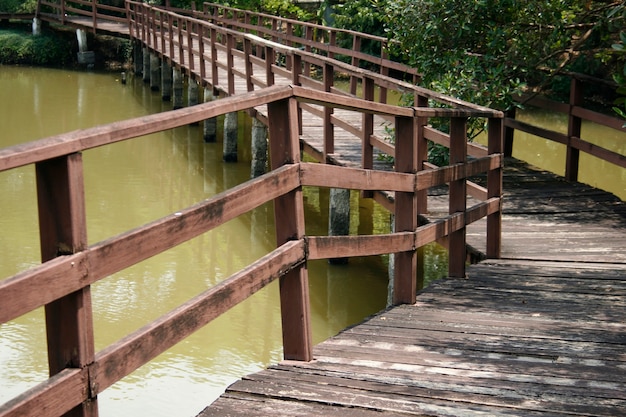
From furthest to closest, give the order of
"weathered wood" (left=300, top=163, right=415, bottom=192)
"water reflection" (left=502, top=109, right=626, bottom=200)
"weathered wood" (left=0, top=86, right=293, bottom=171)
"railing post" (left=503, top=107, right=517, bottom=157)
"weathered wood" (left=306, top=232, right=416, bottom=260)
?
"water reflection" (left=502, top=109, right=626, bottom=200) < "railing post" (left=503, top=107, right=517, bottom=157) < "weathered wood" (left=306, top=232, right=416, bottom=260) < "weathered wood" (left=300, top=163, right=415, bottom=192) < "weathered wood" (left=0, top=86, right=293, bottom=171)

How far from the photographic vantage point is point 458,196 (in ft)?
20.4

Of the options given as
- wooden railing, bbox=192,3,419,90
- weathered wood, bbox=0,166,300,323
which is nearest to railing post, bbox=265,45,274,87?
wooden railing, bbox=192,3,419,90

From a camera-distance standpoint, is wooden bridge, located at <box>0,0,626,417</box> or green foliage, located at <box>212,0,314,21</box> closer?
wooden bridge, located at <box>0,0,626,417</box>

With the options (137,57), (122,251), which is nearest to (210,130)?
(137,57)

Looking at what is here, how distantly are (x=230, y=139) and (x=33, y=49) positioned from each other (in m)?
13.6

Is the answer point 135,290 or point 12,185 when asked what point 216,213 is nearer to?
point 135,290

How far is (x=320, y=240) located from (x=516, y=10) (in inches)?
246

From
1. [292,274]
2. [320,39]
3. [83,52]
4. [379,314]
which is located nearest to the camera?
[292,274]

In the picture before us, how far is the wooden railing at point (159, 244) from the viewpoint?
2.67 meters

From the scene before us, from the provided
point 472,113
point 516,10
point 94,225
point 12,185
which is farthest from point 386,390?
point 12,185

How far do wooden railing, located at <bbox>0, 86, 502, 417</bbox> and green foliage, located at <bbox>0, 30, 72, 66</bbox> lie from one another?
24067 millimetres

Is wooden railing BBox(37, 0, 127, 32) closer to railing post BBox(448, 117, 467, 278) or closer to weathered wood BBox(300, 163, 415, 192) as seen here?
railing post BBox(448, 117, 467, 278)

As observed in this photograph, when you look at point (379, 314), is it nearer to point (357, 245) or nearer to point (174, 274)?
point (357, 245)

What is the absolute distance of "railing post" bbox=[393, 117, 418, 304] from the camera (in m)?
5.27
